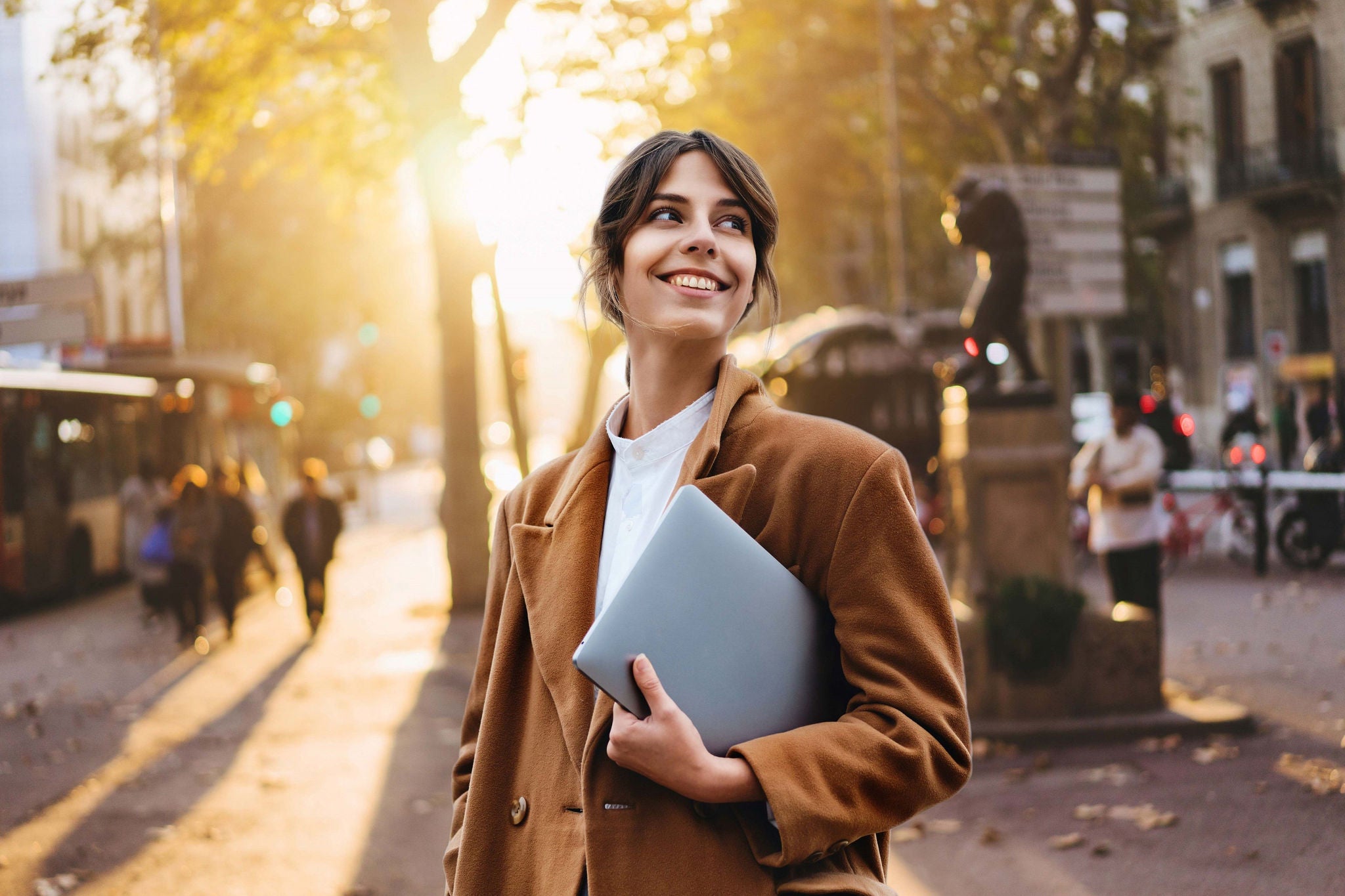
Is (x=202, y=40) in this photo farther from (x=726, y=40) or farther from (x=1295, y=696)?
(x=1295, y=696)

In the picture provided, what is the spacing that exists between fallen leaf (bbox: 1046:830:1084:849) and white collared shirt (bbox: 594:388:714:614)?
466 centimetres

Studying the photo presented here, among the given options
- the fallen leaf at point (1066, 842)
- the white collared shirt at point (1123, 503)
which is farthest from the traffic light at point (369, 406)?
the fallen leaf at point (1066, 842)

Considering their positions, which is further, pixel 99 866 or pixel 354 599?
pixel 354 599

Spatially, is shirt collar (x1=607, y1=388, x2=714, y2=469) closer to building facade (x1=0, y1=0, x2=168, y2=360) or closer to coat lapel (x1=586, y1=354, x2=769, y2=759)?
coat lapel (x1=586, y1=354, x2=769, y2=759)

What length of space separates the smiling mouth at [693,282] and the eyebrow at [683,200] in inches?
4.4

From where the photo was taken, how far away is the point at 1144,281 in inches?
1018

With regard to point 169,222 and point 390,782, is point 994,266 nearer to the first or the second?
point 390,782

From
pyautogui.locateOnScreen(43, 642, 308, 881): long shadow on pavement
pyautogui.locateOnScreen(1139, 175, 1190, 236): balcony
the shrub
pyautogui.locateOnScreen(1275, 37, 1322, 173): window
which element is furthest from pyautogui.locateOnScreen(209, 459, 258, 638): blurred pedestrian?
pyautogui.locateOnScreen(1139, 175, 1190, 236): balcony

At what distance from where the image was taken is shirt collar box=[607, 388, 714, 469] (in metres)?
2.23

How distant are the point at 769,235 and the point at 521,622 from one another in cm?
73

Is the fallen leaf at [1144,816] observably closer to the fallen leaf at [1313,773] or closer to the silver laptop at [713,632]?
the fallen leaf at [1313,773]

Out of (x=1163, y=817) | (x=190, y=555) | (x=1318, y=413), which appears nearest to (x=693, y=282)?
(x=1163, y=817)

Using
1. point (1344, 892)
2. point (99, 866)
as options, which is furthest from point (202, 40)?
point (1344, 892)

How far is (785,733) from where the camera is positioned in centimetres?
196
